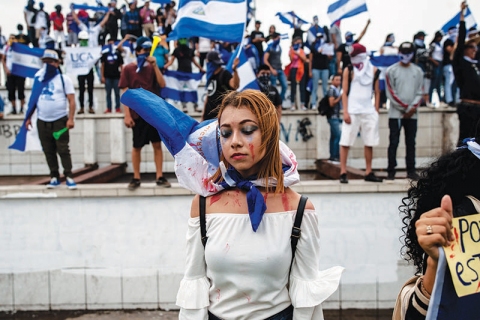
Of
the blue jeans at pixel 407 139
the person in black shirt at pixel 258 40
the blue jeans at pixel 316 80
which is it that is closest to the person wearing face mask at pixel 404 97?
the blue jeans at pixel 407 139

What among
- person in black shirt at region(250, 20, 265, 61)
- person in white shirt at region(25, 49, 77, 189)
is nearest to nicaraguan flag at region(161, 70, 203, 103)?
person in black shirt at region(250, 20, 265, 61)

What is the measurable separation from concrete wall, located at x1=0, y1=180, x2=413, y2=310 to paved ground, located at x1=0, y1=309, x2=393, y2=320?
0.08 m

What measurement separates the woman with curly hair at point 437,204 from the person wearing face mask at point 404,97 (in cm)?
576

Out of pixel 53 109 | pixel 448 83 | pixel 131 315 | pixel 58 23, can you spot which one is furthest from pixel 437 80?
pixel 58 23

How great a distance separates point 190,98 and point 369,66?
18.0ft

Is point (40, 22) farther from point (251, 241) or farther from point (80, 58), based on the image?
point (251, 241)

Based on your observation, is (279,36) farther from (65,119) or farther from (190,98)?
(65,119)

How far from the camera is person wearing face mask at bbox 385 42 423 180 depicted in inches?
299

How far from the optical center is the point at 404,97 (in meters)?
7.59

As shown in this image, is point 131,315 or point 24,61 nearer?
point 131,315

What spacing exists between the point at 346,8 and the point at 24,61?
8295 mm

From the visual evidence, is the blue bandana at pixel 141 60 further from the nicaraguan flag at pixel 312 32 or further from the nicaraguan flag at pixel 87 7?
the nicaraguan flag at pixel 87 7

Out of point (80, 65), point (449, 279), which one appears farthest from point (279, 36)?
point (449, 279)

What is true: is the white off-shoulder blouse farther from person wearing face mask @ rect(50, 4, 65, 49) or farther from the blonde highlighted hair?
person wearing face mask @ rect(50, 4, 65, 49)
